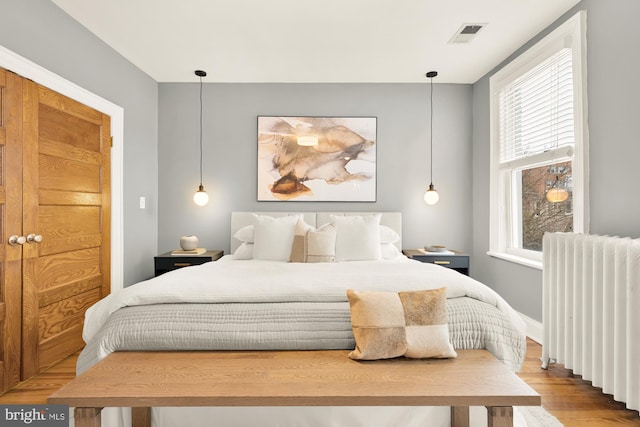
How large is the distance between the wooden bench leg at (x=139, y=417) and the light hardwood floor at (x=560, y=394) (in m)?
0.88

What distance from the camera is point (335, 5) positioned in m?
2.48

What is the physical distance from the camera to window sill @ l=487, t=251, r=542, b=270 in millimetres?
2932

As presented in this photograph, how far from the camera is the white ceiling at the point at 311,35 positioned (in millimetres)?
2506

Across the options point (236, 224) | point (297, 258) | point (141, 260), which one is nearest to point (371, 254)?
point (297, 258)

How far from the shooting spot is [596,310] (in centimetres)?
195

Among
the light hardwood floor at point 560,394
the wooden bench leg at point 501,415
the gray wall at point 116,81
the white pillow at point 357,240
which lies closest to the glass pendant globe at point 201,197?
the gray wall at point 116,81

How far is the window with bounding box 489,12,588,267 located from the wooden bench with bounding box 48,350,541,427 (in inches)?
65.5

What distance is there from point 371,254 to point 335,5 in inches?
75.9

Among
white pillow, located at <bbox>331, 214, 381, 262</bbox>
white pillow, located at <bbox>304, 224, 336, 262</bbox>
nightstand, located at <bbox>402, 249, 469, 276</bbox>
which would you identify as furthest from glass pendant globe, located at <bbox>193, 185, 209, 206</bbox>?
nightstand, located at <bbox>402, 249, 469, 276</bbox>

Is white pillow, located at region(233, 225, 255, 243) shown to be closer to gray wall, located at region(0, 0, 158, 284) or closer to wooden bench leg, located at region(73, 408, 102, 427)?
gray wall, located at region(0, 0, 158, 284)

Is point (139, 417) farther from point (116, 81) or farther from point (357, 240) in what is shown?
point (116, 81)

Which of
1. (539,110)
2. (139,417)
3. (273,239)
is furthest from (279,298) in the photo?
(539,110)

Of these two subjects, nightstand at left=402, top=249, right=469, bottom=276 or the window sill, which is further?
nightstand at left=402, top=249, right=469, bottom=276

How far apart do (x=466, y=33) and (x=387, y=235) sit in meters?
1.84
